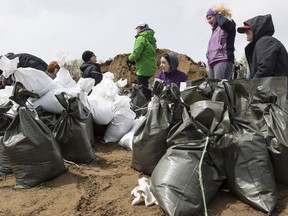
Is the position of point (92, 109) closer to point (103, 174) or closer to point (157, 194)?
point (103, 174)

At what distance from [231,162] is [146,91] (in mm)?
3934

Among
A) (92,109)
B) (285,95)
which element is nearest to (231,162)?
(285,95)

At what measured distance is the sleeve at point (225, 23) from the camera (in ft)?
14.6

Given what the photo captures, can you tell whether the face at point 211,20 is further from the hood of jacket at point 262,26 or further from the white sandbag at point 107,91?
the white sandbag at point 107,91

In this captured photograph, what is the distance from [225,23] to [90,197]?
2953 mm

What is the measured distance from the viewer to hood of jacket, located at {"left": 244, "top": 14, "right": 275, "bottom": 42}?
374 centimetres

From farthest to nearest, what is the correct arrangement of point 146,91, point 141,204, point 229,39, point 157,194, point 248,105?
1. point 146,91
2. point 229,39
3. point 248,105
4. point 141,204
5. point 157,194

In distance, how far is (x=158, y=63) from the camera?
14883 millimetres

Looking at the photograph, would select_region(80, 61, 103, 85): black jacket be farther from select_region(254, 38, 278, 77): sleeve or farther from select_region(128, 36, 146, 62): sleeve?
select_region(254, 38, 278, 77): sleeve

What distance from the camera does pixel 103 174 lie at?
307 cm

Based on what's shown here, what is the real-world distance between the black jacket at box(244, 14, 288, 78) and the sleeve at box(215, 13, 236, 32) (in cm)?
64

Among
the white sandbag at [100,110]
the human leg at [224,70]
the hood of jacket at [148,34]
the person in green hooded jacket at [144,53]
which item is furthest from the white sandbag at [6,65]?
the hood of jacket at [148,34]

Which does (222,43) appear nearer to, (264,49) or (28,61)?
(264,49)

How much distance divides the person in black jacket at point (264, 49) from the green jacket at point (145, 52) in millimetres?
2489
